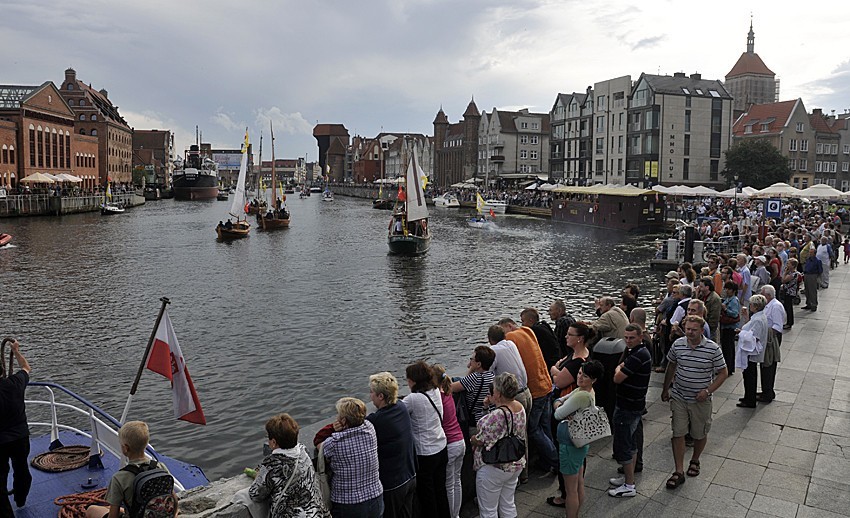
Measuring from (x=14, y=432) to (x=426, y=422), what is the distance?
13.5ft

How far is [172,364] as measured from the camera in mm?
7480

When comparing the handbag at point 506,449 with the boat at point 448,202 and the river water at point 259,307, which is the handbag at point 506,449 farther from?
the boat at point 448,202

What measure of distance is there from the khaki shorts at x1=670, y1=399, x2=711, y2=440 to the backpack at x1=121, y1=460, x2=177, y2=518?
5.37 m

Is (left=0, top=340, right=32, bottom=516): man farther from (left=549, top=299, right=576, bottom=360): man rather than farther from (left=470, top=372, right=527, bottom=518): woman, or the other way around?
(left=549, top=299, right=576, bottom=360): man

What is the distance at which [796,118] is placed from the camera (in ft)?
296

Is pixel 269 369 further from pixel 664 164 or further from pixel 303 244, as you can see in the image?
pixel 664 164

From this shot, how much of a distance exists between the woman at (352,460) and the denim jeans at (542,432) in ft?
8.71

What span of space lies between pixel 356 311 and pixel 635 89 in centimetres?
6740

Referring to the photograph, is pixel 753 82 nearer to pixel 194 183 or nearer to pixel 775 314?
pixel 194 183

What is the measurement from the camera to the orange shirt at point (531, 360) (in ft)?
25.1

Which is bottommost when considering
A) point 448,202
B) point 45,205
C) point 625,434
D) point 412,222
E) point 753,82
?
point 625,434

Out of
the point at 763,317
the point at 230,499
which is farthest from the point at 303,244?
the point at 230,499

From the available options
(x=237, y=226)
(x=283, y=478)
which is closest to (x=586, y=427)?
(x=283, y=478)

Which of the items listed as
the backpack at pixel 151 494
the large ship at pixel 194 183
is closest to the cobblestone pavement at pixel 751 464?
the backpack at pixel 151 494
